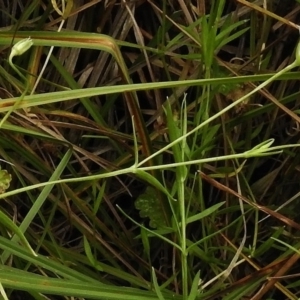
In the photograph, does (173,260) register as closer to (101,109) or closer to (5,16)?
(101,109)

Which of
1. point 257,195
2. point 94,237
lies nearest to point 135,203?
point 94,237

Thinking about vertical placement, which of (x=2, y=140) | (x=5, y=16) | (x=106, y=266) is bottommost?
(x=106, y=266)

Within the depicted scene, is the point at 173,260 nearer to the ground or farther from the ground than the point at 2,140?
nearer to the ground

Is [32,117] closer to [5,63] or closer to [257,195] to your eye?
[5,63]

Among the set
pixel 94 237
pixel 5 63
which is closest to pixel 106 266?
pixel 94 237

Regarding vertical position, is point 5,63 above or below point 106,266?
above
